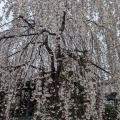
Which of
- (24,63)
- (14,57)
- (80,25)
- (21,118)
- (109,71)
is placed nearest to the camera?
(80,25)

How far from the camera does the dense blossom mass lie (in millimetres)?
3096

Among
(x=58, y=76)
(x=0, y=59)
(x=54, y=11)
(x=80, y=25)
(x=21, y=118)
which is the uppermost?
(x=54, y=11)

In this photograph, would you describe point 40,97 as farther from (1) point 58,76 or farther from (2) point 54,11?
(2) point 54,11

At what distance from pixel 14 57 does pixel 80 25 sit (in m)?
1.43

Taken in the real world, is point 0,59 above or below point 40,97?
above

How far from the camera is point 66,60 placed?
325 centimetres

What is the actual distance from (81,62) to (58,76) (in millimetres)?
391

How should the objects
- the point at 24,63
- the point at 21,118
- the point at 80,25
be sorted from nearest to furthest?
the point at 80,25
the point at 24,63
the point at 21,118

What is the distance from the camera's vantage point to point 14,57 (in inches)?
157

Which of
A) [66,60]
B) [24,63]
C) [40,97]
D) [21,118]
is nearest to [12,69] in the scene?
[24,63]

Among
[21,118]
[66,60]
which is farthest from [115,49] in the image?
[21,118]

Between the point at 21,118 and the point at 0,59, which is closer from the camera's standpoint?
the point at 0,59

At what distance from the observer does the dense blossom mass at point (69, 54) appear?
3096mm

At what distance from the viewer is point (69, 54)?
11.0ft
